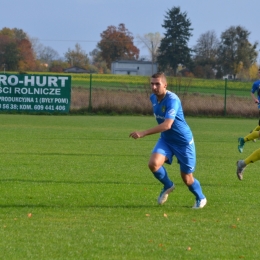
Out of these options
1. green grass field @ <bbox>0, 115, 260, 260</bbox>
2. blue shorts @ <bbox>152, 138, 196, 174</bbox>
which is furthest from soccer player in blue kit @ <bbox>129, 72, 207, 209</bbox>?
green grass field @ <bbox>0, 115, 260, 260</bbox>

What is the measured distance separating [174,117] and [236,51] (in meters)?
75.7

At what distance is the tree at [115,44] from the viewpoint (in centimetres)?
9706

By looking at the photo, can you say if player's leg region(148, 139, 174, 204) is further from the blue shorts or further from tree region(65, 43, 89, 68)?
tree region(65, 43, 89, 68)

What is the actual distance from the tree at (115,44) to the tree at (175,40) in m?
17.0

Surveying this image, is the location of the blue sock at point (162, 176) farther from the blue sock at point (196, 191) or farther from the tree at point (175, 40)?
the tree at point (175, 40)

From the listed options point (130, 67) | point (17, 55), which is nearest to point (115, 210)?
point (17, 55)

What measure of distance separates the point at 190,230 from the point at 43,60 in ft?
310

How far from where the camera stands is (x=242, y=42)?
80688 millimetres

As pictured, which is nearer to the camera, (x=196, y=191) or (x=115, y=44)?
(x=196, y=191)

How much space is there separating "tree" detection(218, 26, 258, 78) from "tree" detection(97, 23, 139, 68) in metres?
20.5

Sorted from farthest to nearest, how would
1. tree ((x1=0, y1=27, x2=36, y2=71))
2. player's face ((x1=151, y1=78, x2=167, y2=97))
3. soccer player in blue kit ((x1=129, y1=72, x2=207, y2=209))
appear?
tree ((x1=0, y1=27, x2=36, y2=71)), soccer player in blue kit ((x1=129, y1=72, x2=207, y2=209)), player's face ((x1=151, y1=78, x2=167, y2=97))

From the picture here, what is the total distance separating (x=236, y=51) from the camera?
81312mm

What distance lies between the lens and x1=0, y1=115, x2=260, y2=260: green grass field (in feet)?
18.6

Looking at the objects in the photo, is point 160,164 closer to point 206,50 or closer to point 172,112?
point 172,112
